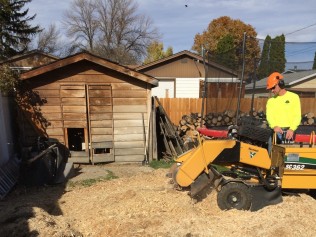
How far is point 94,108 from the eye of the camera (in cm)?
987

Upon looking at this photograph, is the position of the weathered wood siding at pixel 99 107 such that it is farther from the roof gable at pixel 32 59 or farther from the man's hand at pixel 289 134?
the roof gable at pixel 32 59

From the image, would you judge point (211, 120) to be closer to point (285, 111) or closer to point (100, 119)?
point (100, 119)

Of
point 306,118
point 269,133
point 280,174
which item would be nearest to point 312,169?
point 280,174

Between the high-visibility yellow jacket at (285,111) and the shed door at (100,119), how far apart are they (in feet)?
17.9

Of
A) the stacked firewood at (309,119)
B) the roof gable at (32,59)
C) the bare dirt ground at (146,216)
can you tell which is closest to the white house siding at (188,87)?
the roof gable at (32,59)

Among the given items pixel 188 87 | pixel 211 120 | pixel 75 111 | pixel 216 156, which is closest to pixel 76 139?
pixel 75 111

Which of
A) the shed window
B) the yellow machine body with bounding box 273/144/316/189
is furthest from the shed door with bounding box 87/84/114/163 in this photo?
the yellow machine body with bounding box 273/144/316/189

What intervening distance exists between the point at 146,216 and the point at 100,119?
5.24 metres

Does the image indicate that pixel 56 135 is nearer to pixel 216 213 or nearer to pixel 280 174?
pixel 216 213

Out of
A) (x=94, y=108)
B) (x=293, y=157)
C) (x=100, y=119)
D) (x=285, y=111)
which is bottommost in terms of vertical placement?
(x=293, y=157)

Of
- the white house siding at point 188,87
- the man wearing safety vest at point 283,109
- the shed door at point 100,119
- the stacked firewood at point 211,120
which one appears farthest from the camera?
the white house siding at point 188,87

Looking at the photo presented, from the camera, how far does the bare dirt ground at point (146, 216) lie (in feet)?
14.9

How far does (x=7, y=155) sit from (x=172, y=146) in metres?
4.88

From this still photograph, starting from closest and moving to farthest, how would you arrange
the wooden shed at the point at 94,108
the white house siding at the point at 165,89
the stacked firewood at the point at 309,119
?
1. the wooden shed at the point at 94,108
2. the stacked firewood at the point at 309,119
3. the white house siding at the point at 165,89
